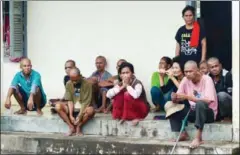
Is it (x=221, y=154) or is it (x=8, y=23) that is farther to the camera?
A: (x=8, y=23)

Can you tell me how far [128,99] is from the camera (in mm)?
8953

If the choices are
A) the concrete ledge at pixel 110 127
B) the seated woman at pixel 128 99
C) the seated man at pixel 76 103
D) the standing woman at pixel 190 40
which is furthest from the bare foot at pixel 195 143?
the seated man at pixel 76 103

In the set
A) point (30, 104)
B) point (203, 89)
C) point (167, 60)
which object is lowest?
point (30, 104)

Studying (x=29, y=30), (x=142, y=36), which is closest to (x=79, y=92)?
(x=142, y=36)

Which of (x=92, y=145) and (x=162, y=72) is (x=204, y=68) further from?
(x=92, y=145)

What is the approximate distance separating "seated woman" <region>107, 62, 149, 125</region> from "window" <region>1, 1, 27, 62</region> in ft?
9.25

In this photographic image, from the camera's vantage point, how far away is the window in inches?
443

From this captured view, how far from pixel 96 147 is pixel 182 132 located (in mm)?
1198

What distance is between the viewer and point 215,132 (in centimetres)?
855

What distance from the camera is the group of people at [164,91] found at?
8.55 metres

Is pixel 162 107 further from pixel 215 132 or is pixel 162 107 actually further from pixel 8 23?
pixel 8 23

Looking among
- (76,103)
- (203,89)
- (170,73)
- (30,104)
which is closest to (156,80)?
(170,73)

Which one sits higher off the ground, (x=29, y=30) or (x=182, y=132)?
(x=29, y=30)

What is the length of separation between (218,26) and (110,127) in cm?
272
